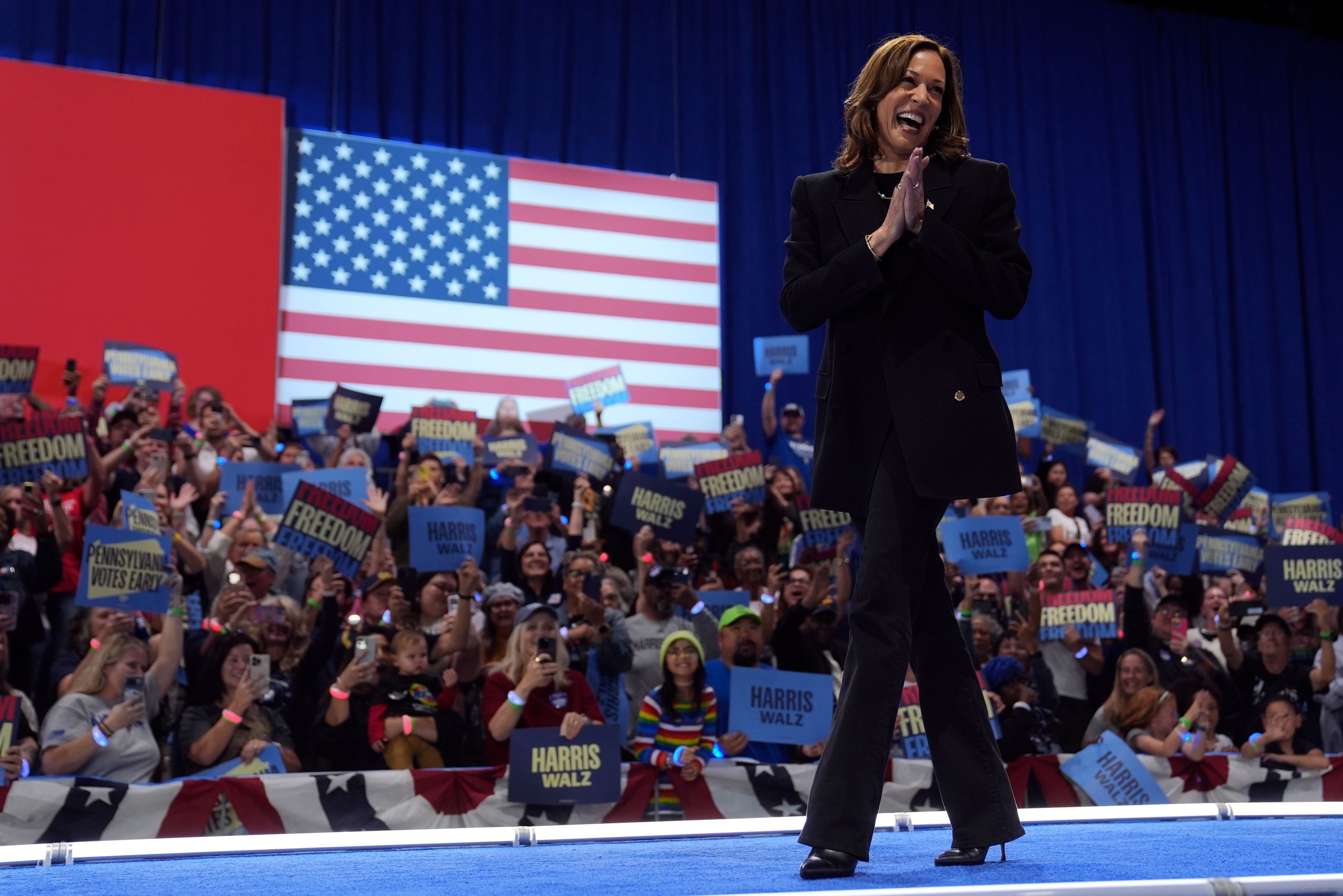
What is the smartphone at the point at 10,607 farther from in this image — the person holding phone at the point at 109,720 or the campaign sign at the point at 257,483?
the campaign sign at the point at 257,483

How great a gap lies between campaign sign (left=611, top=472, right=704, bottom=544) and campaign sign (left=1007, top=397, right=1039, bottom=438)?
3.42 m

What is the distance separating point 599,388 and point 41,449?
4.20m

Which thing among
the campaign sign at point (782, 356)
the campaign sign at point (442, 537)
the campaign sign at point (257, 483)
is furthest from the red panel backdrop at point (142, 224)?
the campaign sign at point (442, 537)

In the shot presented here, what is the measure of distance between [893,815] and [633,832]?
488 mm

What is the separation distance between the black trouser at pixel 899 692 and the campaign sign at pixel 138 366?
6.58 m

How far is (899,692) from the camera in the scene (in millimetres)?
1904

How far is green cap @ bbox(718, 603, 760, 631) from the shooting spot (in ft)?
18.5

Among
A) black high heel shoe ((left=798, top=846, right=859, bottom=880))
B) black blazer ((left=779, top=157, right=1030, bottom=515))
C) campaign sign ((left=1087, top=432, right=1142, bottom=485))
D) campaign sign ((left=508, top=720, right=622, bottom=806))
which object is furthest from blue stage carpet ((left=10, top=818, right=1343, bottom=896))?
campaign sign ((left=1087, top=432, right=1142, bottom=485))

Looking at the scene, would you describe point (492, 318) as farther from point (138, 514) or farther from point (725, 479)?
point (138, 514)

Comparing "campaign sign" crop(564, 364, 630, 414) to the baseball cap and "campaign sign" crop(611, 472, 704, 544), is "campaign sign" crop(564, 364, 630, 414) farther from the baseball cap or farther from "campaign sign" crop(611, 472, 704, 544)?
the baseball cap

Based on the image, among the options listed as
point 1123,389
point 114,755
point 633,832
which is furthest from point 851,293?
point 1123,389

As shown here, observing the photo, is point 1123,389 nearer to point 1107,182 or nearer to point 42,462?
point 1107,182

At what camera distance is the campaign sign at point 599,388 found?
29.8 ft

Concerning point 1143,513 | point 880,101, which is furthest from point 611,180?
point 880,101
